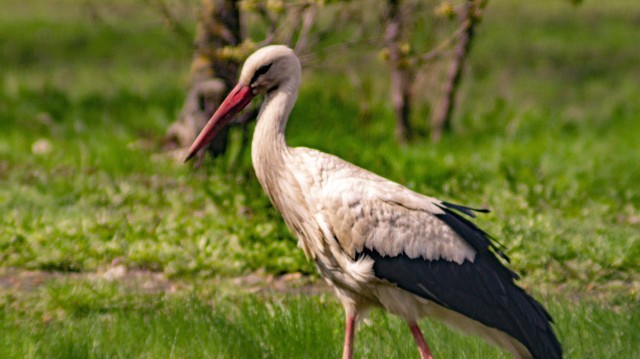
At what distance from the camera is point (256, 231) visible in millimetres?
6402

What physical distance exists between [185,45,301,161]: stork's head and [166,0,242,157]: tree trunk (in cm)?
261

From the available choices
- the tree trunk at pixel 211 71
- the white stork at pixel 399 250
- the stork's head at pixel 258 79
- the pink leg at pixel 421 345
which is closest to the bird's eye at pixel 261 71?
the stork's head at pixel 258 79

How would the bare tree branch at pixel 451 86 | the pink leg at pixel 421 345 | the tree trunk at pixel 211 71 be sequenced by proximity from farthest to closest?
the bare tree branch at pixel 451 86, the tree trunk at pixel 211 71, the pink leg at pixel 421 345

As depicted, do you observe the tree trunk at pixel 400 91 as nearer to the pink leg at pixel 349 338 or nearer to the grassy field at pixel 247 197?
the grassy field at pixel 247 197

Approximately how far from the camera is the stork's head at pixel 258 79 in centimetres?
436

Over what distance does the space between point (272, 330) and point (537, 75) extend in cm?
1019

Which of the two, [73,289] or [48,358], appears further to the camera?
[73,289]

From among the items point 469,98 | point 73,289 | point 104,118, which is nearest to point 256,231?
point 73,289

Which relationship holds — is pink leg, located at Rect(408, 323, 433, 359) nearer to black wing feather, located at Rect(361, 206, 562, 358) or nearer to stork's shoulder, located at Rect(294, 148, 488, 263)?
black wing feather, located at Rect(361, 206, 562, 358)

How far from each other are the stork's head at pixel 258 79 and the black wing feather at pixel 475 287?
0.83 m

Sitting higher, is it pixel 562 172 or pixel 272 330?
pixel 562 172

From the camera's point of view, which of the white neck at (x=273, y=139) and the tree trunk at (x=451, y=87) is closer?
the white neck at (x=273, y=139)

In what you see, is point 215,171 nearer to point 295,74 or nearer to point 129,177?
point 129,177

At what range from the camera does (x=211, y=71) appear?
7.48m
